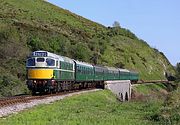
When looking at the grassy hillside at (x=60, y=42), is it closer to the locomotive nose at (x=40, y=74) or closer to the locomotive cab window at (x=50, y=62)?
the locomotive nose at (x=40, y=74)

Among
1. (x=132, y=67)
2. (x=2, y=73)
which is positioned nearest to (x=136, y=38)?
(x=132, y=67)

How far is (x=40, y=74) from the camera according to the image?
1586 inches

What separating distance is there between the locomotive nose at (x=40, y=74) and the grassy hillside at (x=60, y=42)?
24.7 feet

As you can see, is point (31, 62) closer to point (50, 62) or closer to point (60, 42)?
point (50, 62)

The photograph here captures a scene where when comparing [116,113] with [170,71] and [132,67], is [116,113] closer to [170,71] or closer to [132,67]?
[132,67]

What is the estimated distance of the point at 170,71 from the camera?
166 meters

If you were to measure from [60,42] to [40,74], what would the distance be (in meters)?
49.8

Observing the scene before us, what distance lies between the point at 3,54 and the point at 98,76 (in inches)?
497

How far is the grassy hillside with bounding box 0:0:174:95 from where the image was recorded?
6706 cm

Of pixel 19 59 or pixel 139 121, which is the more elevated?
pixel 19 59

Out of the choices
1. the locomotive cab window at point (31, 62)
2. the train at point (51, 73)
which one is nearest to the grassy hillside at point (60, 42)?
the train at point (51, 73)

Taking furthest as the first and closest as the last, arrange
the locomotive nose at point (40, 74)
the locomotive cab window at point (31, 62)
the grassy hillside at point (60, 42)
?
1. the grassy hillside at point (60, 42)
2. the locomotive cab window at point (31, 62)
3. the locomotive nose at point (40, 74)

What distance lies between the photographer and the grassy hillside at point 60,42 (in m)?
67.1

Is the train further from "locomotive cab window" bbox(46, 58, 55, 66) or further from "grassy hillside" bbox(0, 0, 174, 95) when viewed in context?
"grassy hillside" bbox(0, 0, 174, 95)
